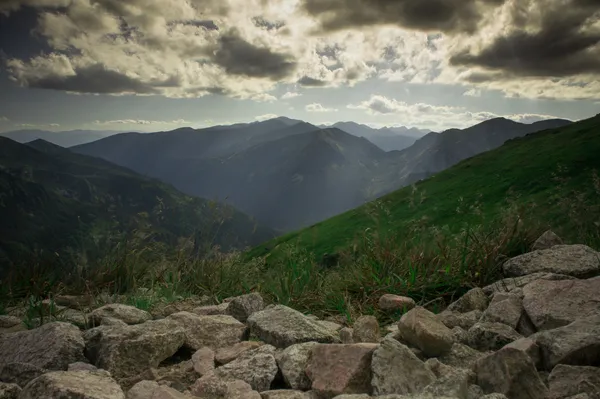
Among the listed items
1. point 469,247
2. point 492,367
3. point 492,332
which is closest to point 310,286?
point 469,247

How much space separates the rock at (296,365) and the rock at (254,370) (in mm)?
80

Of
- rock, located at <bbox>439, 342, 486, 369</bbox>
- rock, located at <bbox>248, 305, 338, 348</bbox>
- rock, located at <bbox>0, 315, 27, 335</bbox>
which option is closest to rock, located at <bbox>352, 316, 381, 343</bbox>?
rock, located at <bbox>248, 305, 338, 348</bbox>

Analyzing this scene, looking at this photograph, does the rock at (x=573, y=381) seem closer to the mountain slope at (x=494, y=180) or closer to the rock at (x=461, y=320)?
the rock at (x=461, y=320)

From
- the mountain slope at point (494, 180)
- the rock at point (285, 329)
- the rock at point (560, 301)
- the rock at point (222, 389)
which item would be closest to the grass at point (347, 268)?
the rock at point (285, 329)

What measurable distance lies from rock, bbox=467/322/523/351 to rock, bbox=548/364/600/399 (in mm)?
→ 708

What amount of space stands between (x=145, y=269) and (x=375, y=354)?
5060 millimetres

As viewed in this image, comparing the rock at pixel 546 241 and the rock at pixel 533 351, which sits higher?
the rock at pixel 546 241

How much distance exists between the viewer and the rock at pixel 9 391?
278 cm

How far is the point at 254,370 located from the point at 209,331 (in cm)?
Result: 106

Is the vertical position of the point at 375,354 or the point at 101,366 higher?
the point at 375,354

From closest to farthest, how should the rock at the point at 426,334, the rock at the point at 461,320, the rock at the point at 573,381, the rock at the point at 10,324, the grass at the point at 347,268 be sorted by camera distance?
the rock at the point at 573,381 → the rock at the point at 426,334 → the rock at the point at 461,320 → the rock at the point at 10,324 → the grass at the point at 347,268

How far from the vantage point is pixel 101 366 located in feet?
Answer: 11.1

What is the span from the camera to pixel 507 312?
3785 millimetres

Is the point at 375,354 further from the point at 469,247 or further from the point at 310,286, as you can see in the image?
the point at 469,247
